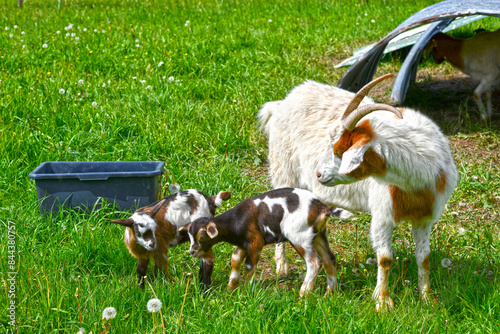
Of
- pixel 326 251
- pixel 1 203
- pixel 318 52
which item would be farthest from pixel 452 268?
pixel 318 52

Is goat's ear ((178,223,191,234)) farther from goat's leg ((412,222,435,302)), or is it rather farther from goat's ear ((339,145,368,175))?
goat's leg ((412,222,435,302))

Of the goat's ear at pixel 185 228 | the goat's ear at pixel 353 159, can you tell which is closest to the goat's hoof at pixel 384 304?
the goat's ear at pixel 353 159

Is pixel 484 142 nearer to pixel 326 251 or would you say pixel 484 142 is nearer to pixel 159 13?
pixel 326 251

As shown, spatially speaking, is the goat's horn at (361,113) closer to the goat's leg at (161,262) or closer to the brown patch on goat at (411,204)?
the brown patch on goat at (411,204)

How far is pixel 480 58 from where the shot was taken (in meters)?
6.09

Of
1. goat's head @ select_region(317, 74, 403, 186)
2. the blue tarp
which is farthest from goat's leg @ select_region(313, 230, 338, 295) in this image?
the blue tarp

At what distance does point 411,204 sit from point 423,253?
39cm

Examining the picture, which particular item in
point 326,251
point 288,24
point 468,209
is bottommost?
point 468,209

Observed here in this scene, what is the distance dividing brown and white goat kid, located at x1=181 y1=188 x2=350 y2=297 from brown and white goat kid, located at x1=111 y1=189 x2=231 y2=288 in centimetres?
13

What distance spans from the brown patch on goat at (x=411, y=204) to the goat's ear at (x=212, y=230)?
1.07m

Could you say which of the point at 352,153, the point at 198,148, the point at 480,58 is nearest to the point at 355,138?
the point at 352,153

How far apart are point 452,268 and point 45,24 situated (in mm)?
7711

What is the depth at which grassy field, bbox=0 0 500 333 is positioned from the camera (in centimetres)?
291

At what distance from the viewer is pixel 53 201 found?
4.00 m
